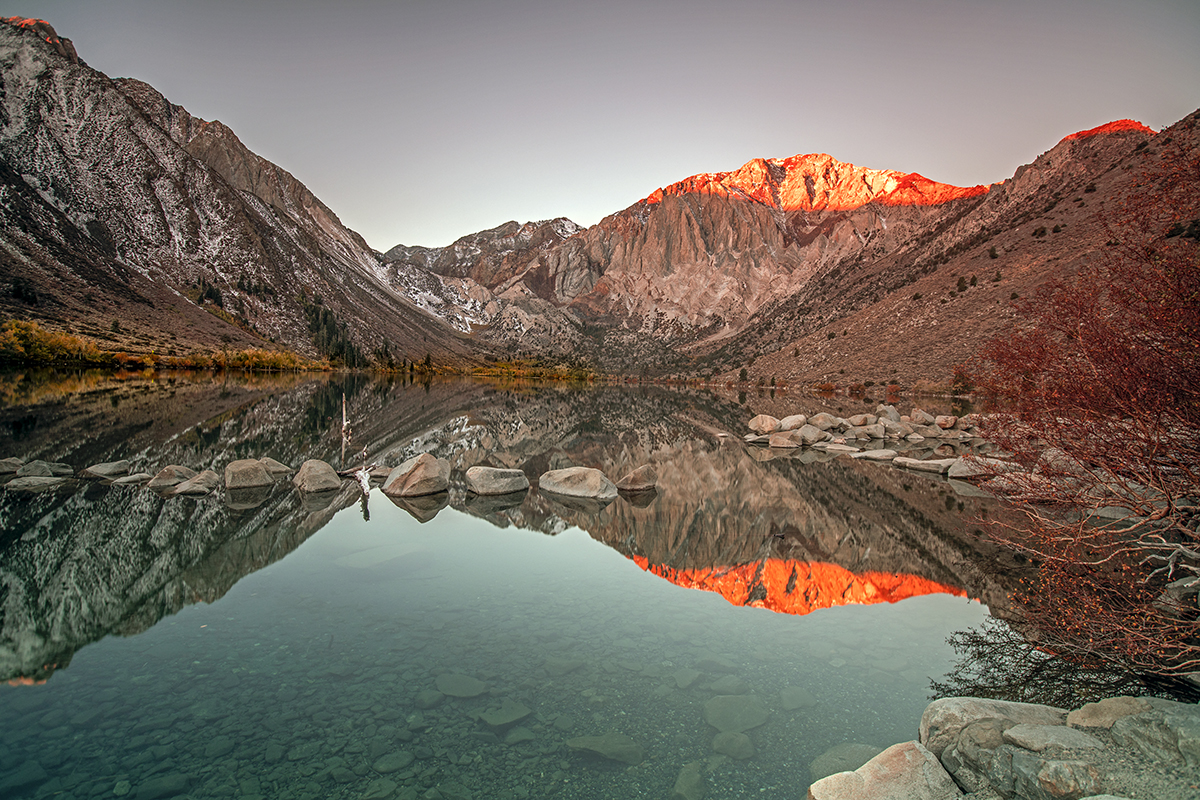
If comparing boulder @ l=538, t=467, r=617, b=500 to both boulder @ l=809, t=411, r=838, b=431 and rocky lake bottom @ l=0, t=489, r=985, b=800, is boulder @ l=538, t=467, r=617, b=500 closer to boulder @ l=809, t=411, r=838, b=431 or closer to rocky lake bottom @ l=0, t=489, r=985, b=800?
rocky lake bottom @ l=0, t=489, r=985, b=800

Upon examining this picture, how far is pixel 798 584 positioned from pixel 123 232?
682 feet

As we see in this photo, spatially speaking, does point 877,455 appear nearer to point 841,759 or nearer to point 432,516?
point 432,516

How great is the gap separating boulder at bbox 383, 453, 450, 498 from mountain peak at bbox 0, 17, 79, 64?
264387 millimetres

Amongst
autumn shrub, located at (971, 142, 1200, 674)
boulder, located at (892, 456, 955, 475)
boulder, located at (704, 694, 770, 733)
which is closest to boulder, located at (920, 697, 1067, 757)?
boulder, located at (704, 694, 770, 733)

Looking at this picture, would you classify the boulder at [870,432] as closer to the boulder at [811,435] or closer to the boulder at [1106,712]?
the boulder at [811,435]

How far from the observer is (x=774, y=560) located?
13.8 metres

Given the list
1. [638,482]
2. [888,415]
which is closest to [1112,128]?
[888,415]

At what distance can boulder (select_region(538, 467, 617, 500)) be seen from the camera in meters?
19.7

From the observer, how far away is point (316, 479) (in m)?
19.3

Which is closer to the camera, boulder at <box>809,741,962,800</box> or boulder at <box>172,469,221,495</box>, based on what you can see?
boulder at <box>809,741,962,800</box>

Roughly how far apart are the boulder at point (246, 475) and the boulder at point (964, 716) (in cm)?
1986

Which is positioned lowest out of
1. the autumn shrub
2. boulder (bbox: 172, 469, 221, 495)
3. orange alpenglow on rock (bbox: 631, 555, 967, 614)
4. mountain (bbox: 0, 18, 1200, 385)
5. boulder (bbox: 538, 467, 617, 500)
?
orange alpenglow on rock (bbox: 631, 555, 967, 614)

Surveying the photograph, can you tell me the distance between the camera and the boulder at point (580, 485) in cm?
1967

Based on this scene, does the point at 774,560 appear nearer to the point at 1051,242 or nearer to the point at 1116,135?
→ the point at 1051,242
